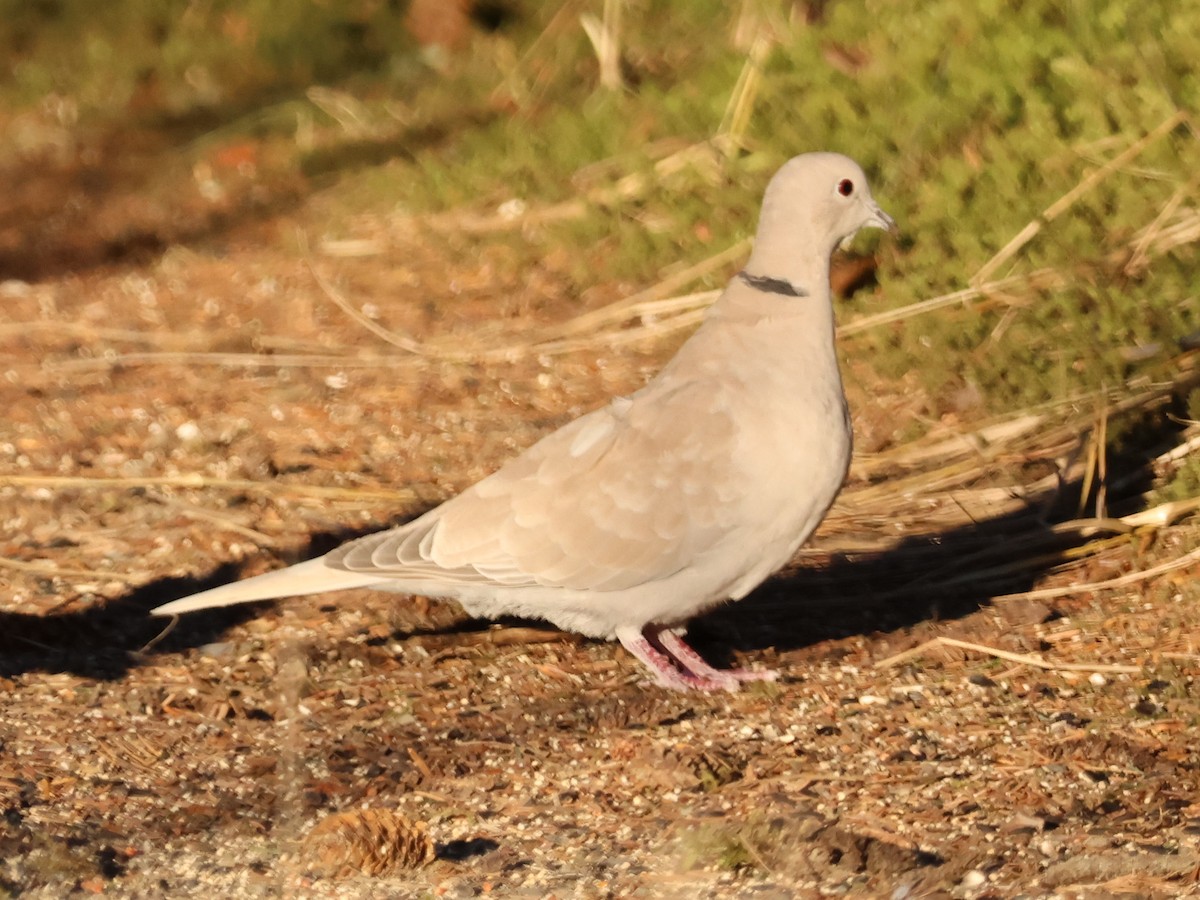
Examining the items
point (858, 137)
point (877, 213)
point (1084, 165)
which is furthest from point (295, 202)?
point (877, 213)

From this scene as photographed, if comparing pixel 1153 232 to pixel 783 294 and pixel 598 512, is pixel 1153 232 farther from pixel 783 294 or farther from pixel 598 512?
pixel 598 512

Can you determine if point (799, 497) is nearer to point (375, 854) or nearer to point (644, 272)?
point (375, 854)

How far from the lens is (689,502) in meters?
3.32

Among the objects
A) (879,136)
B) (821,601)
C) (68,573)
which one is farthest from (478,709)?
(879,136)

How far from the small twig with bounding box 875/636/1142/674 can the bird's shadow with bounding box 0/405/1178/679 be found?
0.62 ft

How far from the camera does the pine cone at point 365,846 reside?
276 cm

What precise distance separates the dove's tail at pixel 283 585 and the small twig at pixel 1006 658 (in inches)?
45.3

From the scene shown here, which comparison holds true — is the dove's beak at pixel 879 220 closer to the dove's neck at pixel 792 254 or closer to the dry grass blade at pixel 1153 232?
the dove's neck at pixel 792 254

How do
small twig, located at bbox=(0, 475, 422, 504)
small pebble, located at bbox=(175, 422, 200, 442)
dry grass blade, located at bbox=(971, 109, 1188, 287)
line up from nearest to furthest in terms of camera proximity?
small twig, located at bbox=(0, 475, 422, 504) → small pebble, located at bbox=(175, 422, 200, 442) → dry grass blade, located at bbox=(971, 109, 1188, 287)

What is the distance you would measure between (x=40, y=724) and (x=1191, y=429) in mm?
2809

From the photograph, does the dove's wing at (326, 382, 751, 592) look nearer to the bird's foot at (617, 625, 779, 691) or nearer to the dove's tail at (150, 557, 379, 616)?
the dove's tail at (150, 557, 379, 616)

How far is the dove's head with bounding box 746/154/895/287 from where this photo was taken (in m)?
3.47

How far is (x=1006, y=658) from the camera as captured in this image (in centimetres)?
359

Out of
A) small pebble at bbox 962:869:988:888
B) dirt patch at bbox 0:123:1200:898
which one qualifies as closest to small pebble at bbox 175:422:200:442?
dirt patch at bbox 0:123:1200:898
